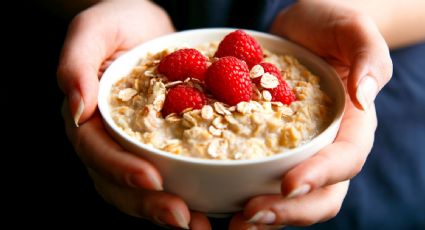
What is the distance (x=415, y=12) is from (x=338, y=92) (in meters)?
0.65

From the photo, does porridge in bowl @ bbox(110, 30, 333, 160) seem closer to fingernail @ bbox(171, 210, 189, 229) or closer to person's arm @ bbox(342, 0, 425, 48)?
fingernail @ bbox(171, 210, 189, 229)

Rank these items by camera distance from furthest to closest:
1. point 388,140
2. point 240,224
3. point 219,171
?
1. point 388,140
2. point 240,224
3. point 219,171

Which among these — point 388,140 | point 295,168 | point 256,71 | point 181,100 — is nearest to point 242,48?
point 256,71

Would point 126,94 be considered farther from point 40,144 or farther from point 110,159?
point 40,144

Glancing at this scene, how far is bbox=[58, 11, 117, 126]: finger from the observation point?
2.72 ft

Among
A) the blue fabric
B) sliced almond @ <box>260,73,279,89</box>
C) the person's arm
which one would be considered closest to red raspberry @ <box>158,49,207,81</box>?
sliced almond @ <box>260,73,279,89</box>

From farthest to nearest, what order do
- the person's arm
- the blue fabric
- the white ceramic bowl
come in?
1. the person's arm
2. the blue fabric
3. the white ceramic bowl

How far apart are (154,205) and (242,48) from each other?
328 mm

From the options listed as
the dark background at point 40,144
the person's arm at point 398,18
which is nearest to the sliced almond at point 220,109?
the dark background at point 40,144

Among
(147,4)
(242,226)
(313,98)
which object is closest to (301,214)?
(242,226)

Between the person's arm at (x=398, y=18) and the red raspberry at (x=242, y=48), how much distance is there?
21.3 inches

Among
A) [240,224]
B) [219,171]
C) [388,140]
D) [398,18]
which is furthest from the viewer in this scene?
[398,18]

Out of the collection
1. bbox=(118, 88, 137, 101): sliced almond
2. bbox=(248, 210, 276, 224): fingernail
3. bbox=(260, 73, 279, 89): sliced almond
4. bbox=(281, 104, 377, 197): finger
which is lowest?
bbox=(248, 210, 276, 224): fingernail

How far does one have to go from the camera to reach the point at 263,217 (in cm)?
76
